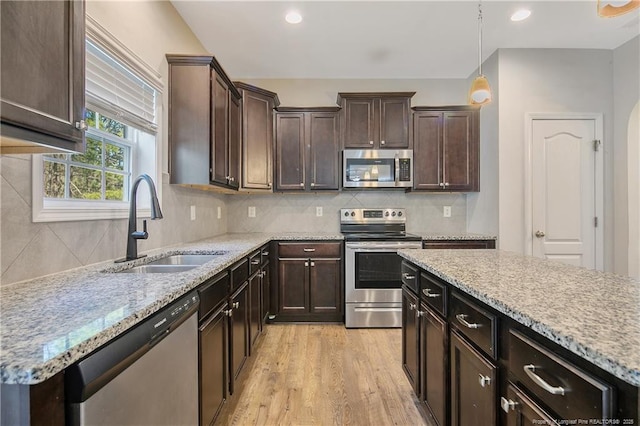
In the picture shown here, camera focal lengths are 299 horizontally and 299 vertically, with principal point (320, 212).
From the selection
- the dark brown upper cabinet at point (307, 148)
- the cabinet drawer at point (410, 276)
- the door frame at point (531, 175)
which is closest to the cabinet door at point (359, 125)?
the dark brown upper cabinet at point (307, 148)

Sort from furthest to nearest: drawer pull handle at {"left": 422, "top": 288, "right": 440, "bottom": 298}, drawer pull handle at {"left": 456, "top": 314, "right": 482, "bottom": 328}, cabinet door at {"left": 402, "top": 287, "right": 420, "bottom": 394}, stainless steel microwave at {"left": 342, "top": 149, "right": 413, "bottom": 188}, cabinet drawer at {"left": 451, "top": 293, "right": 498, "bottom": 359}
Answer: stainless steel microwave at {"left": 342, "top": 149, "right": 413, "bottom": 188} < cabinet door at {"left": 402, "top": 287, "right": 420, "bottom": 394} < drawer pull handle at {"left": 422, "top": 288, "right": 440, "bottom": 298} < drawer pull handle at {"left": 456, "top": 314, "right": 482, "bottom": 328} < cabinet drawer at {"left": 451, "top": 293, "right": 498, "bottom": 359}

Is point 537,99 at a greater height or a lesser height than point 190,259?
greater

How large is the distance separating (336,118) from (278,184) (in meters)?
1.03

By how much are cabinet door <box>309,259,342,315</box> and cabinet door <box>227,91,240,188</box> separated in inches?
46.5

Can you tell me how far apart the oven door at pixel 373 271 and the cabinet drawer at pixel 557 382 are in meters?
2.20

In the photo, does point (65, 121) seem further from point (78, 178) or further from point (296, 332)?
point (296, 332)

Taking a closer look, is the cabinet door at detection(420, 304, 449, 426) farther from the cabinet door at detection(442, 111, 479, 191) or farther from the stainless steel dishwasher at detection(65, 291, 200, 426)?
the cabinet door at detection(442, 111, 479, 191)

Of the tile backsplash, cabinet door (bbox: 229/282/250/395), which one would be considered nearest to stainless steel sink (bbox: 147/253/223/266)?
cabinet door (bbox: 229/282/250/395)

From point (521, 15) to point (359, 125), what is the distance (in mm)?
1699

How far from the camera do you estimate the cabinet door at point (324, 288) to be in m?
3.23

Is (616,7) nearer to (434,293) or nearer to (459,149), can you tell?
(434,293)

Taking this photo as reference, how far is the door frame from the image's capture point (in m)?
3.09

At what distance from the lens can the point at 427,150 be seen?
3512 millimetres

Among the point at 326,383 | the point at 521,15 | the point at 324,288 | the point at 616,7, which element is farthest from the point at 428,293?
the point at 521,15
